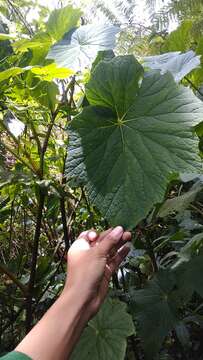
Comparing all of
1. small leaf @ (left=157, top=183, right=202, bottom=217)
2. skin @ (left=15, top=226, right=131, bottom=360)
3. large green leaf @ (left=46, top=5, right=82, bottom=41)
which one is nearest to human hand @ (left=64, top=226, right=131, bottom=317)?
skin @ (left=15, top=226, right=131, bottom=360)

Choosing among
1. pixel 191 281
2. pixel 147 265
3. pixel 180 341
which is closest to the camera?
pixel 191 281

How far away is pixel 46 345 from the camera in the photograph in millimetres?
423

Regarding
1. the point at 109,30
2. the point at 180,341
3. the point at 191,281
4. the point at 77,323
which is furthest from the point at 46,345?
the point at 180,341

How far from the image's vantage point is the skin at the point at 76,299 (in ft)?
1.40

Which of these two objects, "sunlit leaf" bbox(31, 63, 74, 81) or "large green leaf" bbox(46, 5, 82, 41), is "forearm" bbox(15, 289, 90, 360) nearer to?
"sunlit leaf" bbox(31, 63, 74, 81)

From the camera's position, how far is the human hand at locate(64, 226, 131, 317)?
0.49m

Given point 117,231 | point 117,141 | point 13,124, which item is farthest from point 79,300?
point 13,124

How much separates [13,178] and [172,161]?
0.34m

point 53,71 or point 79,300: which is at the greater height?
point 53,71

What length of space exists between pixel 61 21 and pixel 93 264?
42 centimetres

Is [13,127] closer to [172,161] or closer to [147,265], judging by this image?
[172,161]

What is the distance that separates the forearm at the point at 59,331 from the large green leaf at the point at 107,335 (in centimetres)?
19

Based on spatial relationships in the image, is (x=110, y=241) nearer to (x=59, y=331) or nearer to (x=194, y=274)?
(x=59, y=331)

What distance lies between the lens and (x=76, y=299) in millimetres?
483
